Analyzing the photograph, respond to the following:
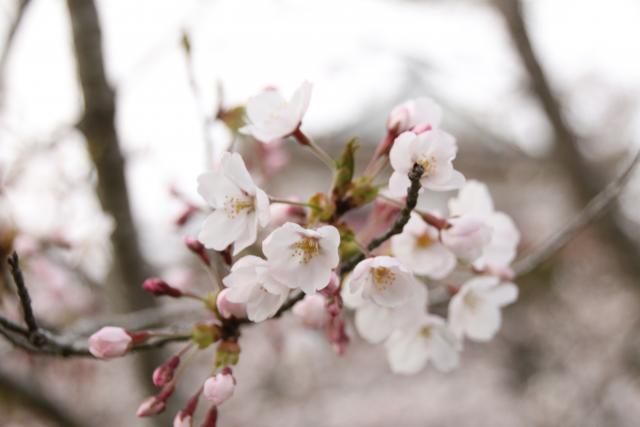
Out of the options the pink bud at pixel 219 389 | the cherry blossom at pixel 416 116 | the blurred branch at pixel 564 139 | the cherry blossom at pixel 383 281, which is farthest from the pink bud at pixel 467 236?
the blurred branch at pixel 564 139

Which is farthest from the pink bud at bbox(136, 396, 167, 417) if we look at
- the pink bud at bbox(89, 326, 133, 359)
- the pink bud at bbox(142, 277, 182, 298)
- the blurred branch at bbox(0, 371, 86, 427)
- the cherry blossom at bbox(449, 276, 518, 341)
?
the blurred branch at bbox(0, 371, 86, 427)

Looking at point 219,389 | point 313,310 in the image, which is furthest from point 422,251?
point 219,389

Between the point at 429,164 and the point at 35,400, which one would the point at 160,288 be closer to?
the point at 429,164

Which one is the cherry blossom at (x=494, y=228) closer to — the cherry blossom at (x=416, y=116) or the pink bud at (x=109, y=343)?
the cherry blossom at (x=416, y=116)

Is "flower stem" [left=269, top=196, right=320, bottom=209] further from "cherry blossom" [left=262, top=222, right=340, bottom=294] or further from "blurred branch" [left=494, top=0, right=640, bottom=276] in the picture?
"blurred branch" [left=494, top=0, right=640, bottom=276]

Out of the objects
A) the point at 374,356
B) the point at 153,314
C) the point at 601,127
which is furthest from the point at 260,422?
the point at 601,127

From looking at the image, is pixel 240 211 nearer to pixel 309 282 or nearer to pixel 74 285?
pixel 309 282
